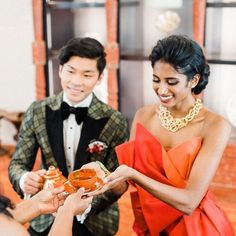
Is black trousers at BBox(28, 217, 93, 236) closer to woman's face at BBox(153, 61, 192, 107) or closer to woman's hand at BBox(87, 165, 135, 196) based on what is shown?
woman's hand at BBox(87, 165, 135, 196)

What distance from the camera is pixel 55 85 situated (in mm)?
4082

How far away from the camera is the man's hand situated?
1656mm

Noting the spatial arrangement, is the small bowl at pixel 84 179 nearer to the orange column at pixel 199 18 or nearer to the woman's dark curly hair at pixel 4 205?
the woman's dark curly hair at pixel 4 205

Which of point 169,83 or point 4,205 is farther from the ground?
point 169,83

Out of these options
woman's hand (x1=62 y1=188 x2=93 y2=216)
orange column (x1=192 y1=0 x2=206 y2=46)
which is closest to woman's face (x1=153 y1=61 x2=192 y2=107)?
woman's hand (x1=62 y1=188 x2=93 y2=216)

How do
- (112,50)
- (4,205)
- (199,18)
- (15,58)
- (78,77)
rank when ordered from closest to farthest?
(4,205) → (78,77) → (199,18) → (112,50) → (15,58)

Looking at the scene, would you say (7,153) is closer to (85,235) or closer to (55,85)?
(55,85)

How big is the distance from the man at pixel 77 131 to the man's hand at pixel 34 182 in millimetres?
111

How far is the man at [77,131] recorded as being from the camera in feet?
5.94

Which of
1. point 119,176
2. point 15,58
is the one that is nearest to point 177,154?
point 119,176

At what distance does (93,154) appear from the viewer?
1839 mm

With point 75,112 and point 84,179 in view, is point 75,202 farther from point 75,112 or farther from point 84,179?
point 75,112

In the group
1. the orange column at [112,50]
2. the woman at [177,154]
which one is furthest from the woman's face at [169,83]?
the orange column at [112,50]

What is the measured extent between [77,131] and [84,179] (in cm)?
43
